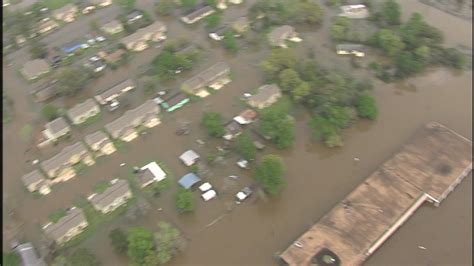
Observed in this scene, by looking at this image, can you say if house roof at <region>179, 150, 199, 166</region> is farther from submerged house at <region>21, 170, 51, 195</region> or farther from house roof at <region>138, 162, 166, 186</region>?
submerged house at <region>21, 170, 51, 195</region>

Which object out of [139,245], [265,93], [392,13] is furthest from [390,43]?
Result: [139,245]

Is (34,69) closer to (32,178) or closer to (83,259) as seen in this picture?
(32,178)

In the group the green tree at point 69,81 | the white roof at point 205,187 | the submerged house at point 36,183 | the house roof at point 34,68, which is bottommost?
the white roof at point 205,187

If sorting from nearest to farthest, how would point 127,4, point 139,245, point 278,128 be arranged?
1. point 139,245
2. point 278,128
3. point 127,4

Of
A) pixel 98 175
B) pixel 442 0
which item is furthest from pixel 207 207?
pixel 442 0

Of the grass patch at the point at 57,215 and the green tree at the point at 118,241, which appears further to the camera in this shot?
the grass patch at the point at 57,215

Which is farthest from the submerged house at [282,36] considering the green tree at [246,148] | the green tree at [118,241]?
the green tree at [118,241]

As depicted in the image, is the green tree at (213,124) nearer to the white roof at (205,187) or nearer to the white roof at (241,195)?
the white roof at (205,187)

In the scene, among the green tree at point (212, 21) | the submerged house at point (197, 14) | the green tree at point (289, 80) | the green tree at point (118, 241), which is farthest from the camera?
the submerged house at point (197, 14)

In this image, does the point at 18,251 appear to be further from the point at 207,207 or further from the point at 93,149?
the point at 207,207
